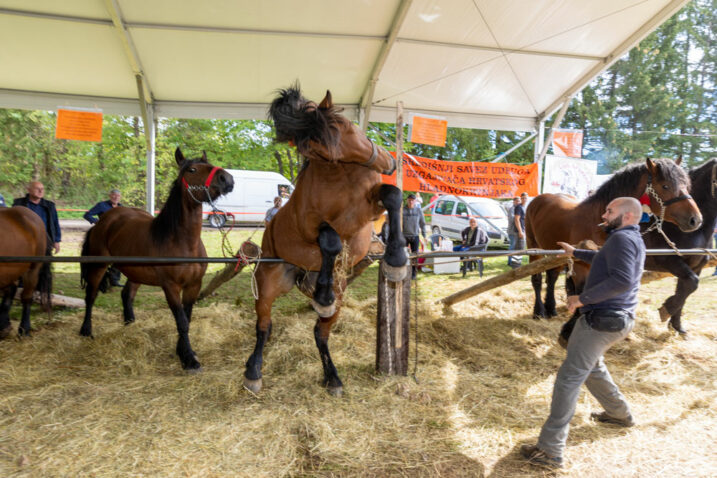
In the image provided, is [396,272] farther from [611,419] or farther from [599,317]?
[611,419]

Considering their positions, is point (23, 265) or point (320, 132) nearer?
point (320, 132)

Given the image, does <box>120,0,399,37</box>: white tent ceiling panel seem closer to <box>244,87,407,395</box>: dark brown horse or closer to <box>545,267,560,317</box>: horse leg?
<box>244,87,407,395</box>: dark brown horse

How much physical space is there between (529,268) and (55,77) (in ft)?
27.2

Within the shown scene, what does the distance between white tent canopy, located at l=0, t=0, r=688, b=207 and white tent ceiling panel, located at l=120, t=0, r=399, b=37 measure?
23mm

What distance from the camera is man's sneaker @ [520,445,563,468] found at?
7.89 feet

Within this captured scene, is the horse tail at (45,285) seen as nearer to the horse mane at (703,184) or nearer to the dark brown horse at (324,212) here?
the dark brown horse at (324,212)

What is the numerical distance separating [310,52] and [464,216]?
10.2m

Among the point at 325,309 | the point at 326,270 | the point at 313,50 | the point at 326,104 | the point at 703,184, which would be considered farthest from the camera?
the point at 313,50

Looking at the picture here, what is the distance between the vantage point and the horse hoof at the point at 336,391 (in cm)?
318

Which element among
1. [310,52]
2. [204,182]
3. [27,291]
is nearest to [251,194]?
[310,52]

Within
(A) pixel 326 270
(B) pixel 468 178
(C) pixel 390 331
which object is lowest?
(C) pixel 390 331

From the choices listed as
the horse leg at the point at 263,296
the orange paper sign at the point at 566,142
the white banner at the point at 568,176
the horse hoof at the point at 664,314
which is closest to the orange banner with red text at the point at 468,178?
the white banner at the point at 568,176

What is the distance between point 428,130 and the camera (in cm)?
759

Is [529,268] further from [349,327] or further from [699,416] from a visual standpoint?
[349,327]
